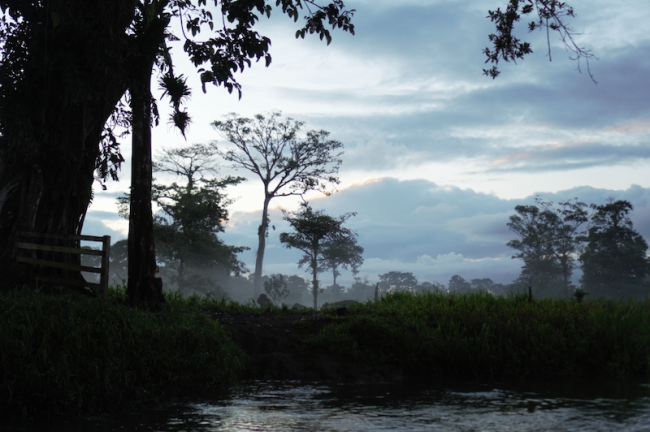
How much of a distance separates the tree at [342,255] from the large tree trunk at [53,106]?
31.5 metres

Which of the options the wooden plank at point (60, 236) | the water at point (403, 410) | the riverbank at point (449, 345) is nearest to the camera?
the water at point (403, 410)

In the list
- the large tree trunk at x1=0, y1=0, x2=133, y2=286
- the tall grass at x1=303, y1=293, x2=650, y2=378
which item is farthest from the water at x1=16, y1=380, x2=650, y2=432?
the large tree trunk at x1=0, y1=0, x2=133, y2=286

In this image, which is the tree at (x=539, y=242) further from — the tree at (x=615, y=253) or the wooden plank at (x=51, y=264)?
the wooden plank at (x=51, y=264)

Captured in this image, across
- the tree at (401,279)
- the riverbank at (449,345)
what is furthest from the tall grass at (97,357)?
the tree at (401,279)

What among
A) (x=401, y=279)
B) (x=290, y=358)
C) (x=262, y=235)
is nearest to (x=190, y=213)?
(x=262, y=235)

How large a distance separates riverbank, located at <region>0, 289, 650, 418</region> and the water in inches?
23.7

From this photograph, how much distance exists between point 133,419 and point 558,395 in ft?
19.0

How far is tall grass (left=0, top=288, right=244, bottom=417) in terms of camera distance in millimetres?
6301

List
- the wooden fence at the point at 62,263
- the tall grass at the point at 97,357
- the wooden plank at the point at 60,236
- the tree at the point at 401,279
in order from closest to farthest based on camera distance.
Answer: the tall grass at the point at 97,357
the wooden fence at the point at 62,263
the wooden plank at the point at 60,236
the tree at the point at 401,279

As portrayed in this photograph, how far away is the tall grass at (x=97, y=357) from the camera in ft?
20.7

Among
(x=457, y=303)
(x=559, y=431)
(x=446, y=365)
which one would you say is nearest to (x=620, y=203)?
(x=457, y=303)

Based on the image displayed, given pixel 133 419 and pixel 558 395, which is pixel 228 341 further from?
pixel 558 395

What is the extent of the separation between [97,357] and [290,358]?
11.1ft

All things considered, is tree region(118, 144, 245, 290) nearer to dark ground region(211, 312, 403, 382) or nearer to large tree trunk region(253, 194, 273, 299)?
large tree trunk region(253, 194, 273, 299)
